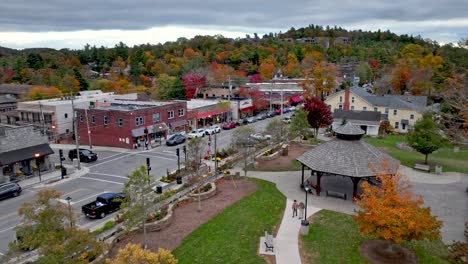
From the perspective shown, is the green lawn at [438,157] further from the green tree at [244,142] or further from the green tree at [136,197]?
the green tree at [136,197]

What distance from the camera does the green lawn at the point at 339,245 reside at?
19828mm

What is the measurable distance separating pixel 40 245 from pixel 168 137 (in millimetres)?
37813

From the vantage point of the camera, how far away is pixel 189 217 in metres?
25.5

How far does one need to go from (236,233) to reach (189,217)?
439 cm

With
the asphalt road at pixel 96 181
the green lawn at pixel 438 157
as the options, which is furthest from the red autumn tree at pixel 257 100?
the green lawn at pixel 438 157

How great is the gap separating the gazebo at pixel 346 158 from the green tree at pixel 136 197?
46.4ft

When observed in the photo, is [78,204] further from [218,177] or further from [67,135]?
[67,135]

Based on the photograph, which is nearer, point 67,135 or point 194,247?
point 194,247

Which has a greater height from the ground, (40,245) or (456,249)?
(40,245)

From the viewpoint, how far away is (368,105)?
213 feet

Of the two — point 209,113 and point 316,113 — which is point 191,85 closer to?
point 209,113

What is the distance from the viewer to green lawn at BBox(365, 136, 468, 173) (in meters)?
39.7

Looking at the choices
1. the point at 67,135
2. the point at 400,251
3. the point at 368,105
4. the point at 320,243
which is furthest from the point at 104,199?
the point at 368,105

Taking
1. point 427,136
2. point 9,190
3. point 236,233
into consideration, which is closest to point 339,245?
point 236,233
